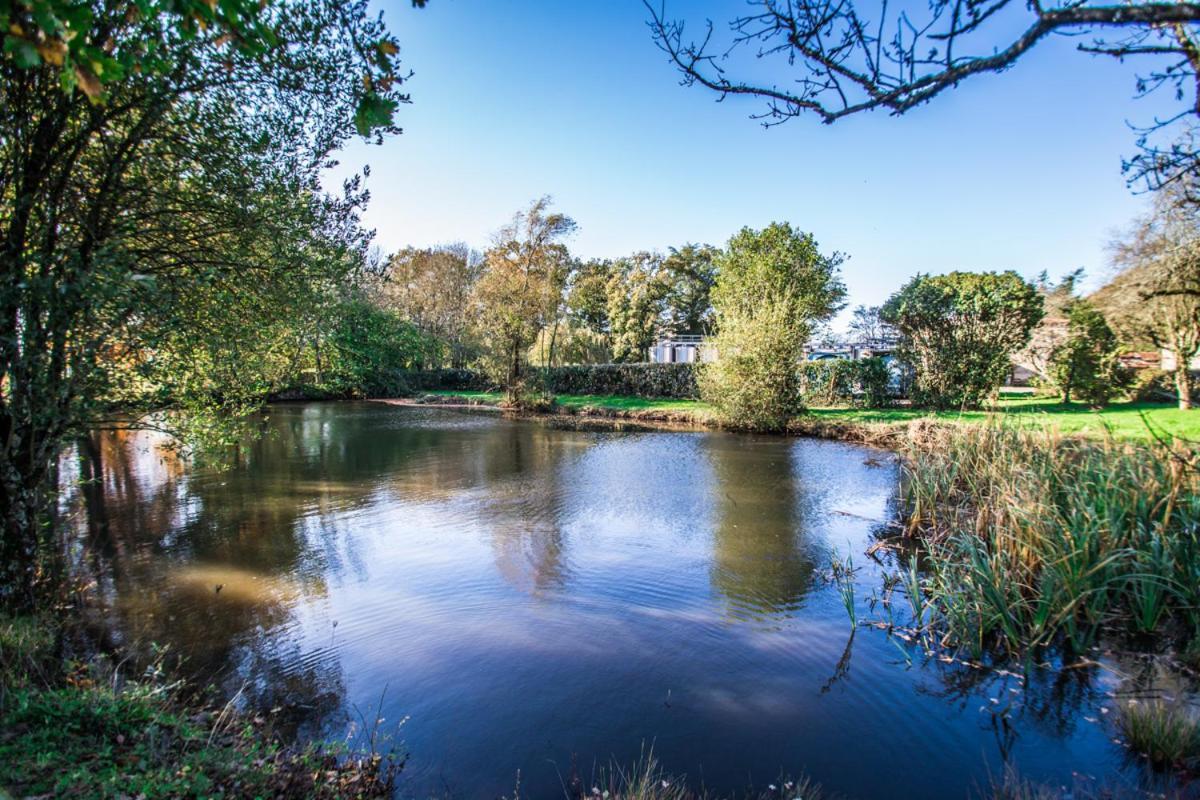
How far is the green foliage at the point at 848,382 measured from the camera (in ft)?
75.8

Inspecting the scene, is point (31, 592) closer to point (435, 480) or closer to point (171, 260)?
point (171, 260)

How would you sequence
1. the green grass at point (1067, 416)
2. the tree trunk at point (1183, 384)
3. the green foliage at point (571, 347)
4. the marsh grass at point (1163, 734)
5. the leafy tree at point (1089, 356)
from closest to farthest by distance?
the marsh grass at point (1163, 734) → the green grass at point (1067, 416) → the tree trunk at point (1183, 384) → the leafy tree at point (1089, 356) → the green foliage at point (571, 347)

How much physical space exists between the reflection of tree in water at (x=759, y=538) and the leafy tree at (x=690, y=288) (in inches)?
1426

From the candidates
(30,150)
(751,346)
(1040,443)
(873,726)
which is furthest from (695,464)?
(30,150)

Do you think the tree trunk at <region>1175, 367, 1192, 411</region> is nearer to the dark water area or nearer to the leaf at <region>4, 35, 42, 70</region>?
the dark water area

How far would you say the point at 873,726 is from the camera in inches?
185

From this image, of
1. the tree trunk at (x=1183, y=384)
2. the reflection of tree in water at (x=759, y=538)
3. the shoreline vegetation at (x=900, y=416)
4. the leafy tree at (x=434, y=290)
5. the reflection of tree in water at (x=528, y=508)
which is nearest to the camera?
the reflection of tree in water at (x=759, y=538)

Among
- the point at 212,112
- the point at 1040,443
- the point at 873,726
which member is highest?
the point at 212,112

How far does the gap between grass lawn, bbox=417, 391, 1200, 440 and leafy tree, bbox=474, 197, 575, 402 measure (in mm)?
3571

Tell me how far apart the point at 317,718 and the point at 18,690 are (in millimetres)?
1792

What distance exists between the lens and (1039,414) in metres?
13.2

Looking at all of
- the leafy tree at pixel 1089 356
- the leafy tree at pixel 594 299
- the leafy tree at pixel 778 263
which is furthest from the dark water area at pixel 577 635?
the leafy tree at pixel 594 299

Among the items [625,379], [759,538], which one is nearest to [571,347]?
[625,379]

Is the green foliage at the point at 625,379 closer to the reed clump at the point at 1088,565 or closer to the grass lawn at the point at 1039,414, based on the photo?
the grass lawn at the point at 1039,414
